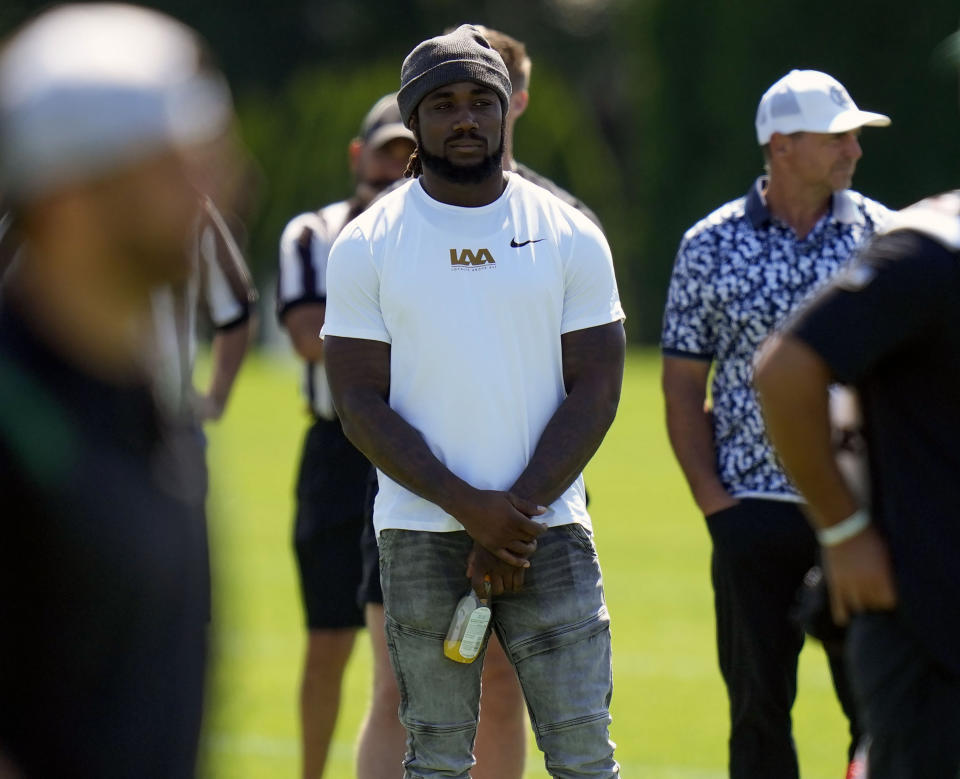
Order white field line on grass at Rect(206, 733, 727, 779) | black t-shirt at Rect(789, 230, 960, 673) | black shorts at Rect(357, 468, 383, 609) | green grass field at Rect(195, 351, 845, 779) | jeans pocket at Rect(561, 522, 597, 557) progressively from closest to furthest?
black t-shirt at Rect(789, 230, 960, 673), green grass field at Rect(195, 351, 845, 779), jeans pocket at Rect(561, 522, 597, 557), black shorts at Rect(357, 468, 383, 609), white field line on grass at Rect(206, 733, 727, 779)

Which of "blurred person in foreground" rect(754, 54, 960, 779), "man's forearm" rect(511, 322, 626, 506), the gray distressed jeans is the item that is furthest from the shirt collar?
"blurred person in foreground" rect(754, 54, 960, 779)

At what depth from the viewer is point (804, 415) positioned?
10.5ft

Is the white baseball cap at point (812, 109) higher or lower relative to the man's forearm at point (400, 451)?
higher

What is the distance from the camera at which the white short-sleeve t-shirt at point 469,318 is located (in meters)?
4.34

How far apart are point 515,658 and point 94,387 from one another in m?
2.28

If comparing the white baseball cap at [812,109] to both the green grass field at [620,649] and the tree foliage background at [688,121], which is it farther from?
the tree foliage background at [688,121]

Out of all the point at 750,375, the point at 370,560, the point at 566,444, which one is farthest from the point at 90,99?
the point at 750,375

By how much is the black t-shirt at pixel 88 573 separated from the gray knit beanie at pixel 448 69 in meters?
2.28

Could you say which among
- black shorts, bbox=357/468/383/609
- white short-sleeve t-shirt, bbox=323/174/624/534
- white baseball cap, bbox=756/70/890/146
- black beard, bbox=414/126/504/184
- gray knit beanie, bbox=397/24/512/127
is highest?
white baseball cap, bbox=756/70/890/146

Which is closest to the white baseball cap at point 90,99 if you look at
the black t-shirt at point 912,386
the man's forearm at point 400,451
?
the black t-shirt at point 912,386

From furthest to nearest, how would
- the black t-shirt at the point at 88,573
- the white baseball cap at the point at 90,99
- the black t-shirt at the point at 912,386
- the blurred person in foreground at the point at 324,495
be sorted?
the blurred person in foreground at the point at 324,495 → the black t-shirt at the point at 912,386 → the black t-shirt at the point at 88,573 → the white baseball cap at the point at 90,99

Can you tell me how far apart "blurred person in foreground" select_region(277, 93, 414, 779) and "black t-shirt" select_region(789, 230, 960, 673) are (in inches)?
121

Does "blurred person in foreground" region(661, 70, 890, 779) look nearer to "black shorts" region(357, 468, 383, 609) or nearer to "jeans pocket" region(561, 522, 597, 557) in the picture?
"jeans pocket" region(561, 522, 597, 557)

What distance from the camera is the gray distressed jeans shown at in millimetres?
4324
